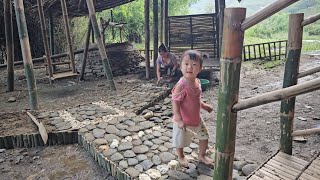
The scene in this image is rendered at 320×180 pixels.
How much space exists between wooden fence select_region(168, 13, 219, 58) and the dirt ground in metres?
1.61

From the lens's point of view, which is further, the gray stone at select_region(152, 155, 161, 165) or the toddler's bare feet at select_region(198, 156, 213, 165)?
the gray stone at select_region(152, 155, 161, 165)

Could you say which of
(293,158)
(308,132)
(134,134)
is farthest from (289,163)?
(134,134)

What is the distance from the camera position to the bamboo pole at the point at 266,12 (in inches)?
48.7

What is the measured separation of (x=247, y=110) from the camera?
542 centimetres

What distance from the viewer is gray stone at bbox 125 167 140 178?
261cm

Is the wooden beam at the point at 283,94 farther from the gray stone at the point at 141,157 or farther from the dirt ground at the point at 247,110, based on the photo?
the dirt ground at the point at 247,110

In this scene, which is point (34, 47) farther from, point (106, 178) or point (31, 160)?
point (106, 178)

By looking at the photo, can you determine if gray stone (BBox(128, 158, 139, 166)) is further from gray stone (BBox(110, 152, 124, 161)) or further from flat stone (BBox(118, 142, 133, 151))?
flat stone (BBox(118, 142, 133, 151))

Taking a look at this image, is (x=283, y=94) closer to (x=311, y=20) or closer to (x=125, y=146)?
(x=311, y=20)

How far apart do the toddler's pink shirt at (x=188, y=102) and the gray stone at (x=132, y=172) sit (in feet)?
2.36

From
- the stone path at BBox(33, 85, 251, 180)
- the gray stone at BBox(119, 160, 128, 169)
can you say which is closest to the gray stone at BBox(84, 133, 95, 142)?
the stone path at BBox(33, 85, 251, 180)

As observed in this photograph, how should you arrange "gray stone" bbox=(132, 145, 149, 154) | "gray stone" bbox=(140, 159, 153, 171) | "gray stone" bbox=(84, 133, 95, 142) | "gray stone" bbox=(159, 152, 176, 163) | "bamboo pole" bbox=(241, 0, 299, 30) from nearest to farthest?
"bamboo pole" bbox=(241, 0, 299, 30) < "gray stone" bbox=(140, 159, 153, 171) < "gray stone" bbox=(159, 152, 176, 163) < "gray stone" bbox=(132, 145, 149, 154) < "gray stone" bbox=(84, 133, 95, 142)

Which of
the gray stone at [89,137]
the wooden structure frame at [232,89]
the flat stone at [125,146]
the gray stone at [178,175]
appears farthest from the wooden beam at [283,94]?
the gray stone at [89,137]

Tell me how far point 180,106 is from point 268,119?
299 centimetres
